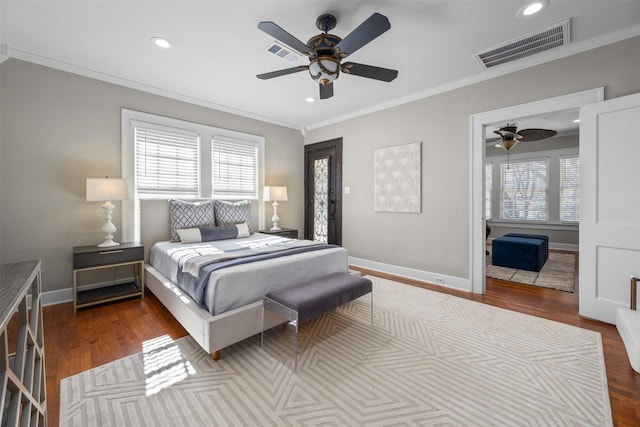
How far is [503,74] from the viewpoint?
330cm

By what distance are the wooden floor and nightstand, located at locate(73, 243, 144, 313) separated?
116 mm

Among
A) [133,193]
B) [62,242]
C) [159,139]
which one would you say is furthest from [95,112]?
[62,242]

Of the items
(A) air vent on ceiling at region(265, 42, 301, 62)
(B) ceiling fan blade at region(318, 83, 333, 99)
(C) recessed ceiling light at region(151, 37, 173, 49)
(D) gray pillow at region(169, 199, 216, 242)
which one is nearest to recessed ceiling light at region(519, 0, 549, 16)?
(B) ceiling fan blade at region(318, 83, 333, 99)

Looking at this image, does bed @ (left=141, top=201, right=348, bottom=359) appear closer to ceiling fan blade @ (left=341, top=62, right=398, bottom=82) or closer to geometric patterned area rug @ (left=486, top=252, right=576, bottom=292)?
ceiling fan blade @ (left=341, top=62, right=398, bottom=82)

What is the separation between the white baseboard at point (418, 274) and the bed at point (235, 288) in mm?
1422

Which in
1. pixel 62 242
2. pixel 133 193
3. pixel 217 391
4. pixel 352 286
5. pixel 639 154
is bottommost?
pixel 217 391

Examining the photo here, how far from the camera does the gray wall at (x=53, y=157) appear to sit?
2.94m

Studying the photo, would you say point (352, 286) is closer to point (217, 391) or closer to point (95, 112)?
point (217, 391)

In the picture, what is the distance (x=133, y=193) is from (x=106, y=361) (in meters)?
2.37

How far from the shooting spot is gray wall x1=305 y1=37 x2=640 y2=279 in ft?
9.09

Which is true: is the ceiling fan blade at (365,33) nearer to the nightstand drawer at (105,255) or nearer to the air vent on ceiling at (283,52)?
the air vent on ceiling at (283,52)

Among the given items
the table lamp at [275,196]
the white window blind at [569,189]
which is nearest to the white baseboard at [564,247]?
the white window blind at [569,189]

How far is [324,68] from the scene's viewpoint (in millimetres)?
2408

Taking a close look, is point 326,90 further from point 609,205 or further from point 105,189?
point 609,205
